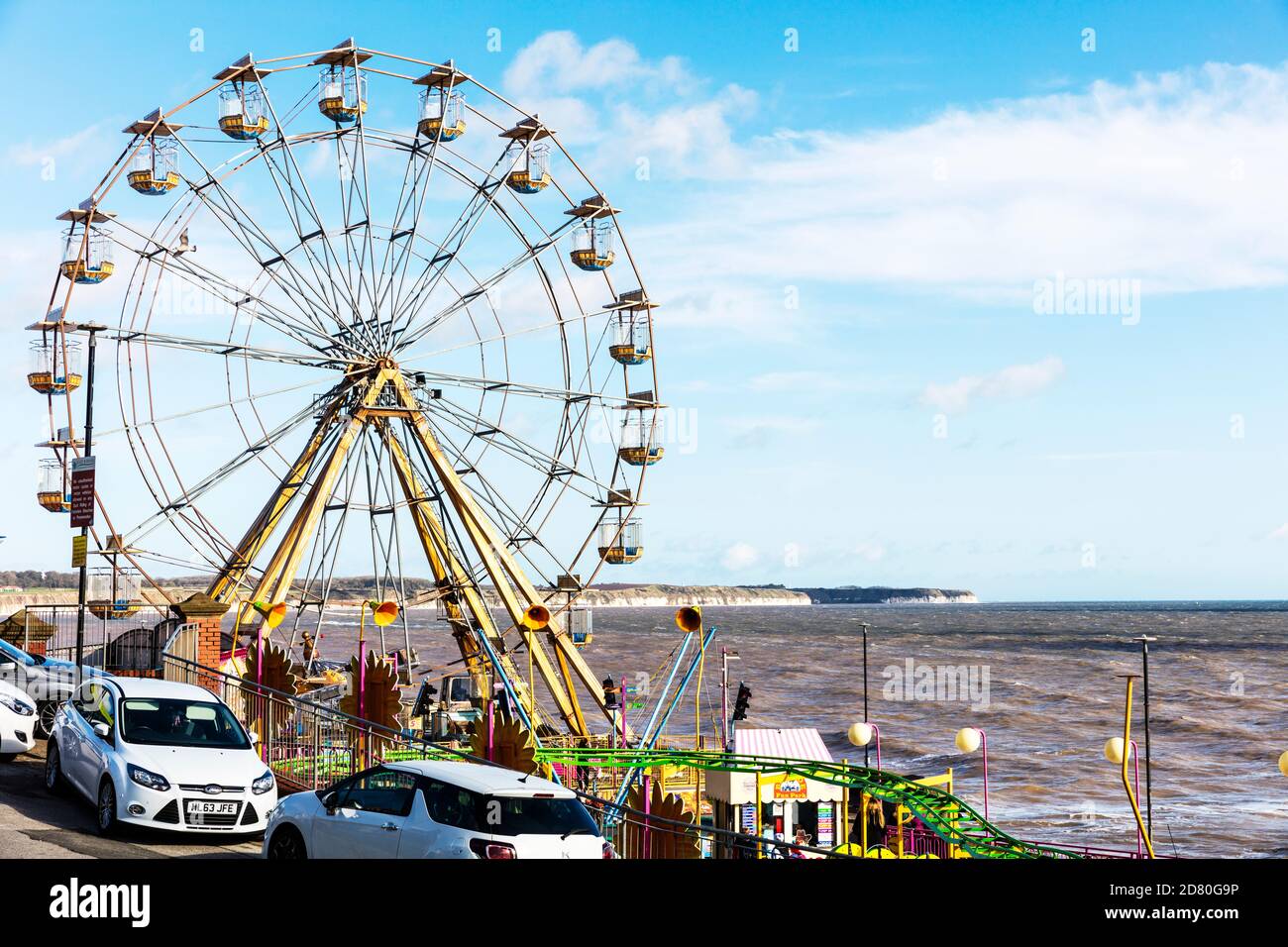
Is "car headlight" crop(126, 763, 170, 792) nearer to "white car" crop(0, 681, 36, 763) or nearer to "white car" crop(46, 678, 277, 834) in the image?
"white car" crop(46, 678, 277, 834)

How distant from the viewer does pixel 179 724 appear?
55.8 ft

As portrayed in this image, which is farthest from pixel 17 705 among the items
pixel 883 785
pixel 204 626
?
pixel 883 785

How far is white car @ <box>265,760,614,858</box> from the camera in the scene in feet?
40.5

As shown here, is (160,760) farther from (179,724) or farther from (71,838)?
(71,838)

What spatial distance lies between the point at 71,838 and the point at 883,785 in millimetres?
14981

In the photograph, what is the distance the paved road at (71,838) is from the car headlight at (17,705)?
2538 millimetres

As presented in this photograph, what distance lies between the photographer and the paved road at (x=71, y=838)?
48.6 feet

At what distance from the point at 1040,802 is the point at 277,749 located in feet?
97.4

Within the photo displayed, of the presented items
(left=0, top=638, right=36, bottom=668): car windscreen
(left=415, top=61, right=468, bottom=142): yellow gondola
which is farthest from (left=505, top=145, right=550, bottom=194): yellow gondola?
(left=0, top=638, right=36, bottom=668): car windscreen

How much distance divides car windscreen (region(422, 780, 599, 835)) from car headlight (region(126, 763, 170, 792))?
4388 mm

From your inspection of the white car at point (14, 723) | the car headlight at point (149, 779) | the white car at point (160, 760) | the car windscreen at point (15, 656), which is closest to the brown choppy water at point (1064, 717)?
the car windscreen at point (15, 656)

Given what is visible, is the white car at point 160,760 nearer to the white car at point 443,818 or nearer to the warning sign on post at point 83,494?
the white car at point 443,818
